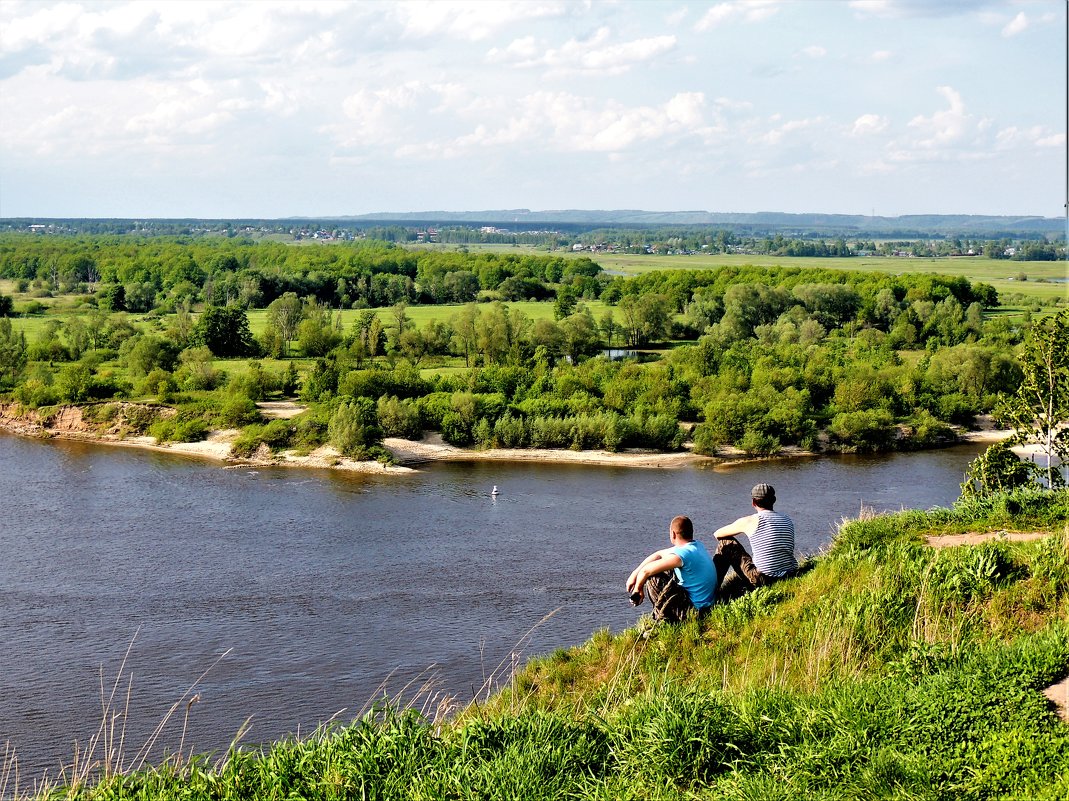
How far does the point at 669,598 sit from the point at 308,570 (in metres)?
18.3

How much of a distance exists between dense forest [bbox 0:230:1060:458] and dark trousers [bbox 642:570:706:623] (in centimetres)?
3141

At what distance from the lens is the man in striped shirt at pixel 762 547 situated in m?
8.47

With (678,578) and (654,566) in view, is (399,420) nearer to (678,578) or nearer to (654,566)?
(678,578)

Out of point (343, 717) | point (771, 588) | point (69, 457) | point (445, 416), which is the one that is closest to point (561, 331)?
point (445, 416)

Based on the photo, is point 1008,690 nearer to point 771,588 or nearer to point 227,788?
point 771,588

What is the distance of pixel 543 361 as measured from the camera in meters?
50.8

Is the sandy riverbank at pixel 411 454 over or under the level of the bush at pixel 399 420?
under

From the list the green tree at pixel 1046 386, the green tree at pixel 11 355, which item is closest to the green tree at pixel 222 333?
the green tree at pixel 11 355

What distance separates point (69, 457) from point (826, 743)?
39.3 metres

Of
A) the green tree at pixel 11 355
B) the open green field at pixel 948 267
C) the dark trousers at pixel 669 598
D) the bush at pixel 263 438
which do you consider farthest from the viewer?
the open green field at pixel 948 267

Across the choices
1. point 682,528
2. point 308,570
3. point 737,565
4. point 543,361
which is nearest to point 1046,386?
point 737,565

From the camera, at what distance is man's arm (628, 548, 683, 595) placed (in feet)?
25.5

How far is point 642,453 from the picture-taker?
40.9 meters

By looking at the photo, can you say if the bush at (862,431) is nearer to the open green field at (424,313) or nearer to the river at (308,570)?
the river at (308,570)
